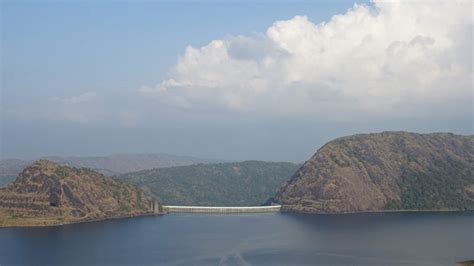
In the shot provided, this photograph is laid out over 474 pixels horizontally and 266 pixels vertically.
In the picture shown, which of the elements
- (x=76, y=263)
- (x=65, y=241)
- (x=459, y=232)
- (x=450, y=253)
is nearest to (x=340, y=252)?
(x=450, y=253)

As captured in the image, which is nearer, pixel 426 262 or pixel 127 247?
pixel 426 262

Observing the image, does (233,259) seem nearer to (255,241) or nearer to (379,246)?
(255,241)

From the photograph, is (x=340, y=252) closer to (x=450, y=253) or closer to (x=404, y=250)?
(x=404, y=250)

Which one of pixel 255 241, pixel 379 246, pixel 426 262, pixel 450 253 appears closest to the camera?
pixel 426 262

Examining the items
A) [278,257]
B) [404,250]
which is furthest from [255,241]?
[404,250]

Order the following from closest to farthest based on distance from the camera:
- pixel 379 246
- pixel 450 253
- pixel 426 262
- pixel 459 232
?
pixel 426 262 < pixel 450 253 < pixel 379 246 < pixel 459 232

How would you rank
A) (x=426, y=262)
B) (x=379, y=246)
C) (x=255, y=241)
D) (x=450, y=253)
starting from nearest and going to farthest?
1. (x=426, y=262)
2. (x=450, y=253)
3. (x=379, y=246)
4. (x=255, y=241)

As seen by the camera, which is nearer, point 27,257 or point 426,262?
point 426,262

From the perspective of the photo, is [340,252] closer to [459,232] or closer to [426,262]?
[426,262]

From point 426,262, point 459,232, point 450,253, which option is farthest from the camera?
point 459,232
